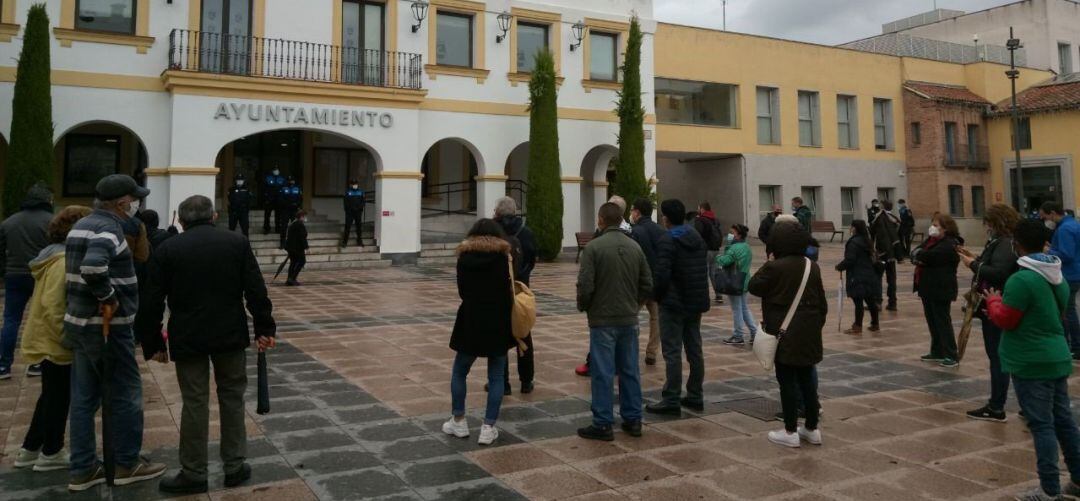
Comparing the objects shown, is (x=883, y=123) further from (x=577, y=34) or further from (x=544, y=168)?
(x=544, y=168)

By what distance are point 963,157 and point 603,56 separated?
19.0 meters

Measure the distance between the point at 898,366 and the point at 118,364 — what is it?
721 centimetres

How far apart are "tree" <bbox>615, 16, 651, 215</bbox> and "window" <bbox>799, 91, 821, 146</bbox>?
10.9m

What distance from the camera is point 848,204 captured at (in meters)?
30.3

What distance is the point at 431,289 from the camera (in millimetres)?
14336

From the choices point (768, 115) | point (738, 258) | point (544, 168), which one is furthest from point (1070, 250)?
point (768, 115)

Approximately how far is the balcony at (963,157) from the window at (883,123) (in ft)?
7.90

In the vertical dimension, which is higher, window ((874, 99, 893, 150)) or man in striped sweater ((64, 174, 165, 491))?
window ((874, 99, 893, 150))

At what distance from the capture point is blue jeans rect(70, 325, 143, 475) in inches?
160

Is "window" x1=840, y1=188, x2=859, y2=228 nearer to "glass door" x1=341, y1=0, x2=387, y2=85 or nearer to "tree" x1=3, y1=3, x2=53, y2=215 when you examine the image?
"glass door" x1=341, y1=0, x2=387, y2=85

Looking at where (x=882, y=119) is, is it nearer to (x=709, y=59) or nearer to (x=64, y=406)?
(x=709, y=59)

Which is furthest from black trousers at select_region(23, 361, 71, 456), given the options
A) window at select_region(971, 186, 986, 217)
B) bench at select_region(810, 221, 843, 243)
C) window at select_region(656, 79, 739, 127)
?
window at select_region(971, 186, 986, 217)

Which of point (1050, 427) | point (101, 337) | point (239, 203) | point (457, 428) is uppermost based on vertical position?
point (239, 203)

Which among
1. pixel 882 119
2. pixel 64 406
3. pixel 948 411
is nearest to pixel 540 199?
pixel 948 411
